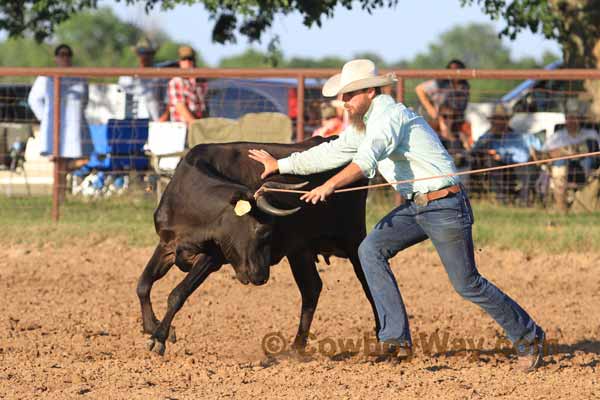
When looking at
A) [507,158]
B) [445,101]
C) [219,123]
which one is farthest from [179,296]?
[507,158]

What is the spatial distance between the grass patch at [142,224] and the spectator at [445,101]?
1.03 m

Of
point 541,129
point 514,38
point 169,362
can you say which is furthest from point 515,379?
point 514,38

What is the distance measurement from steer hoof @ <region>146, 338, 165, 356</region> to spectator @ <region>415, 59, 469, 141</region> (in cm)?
705

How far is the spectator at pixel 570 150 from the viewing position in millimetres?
13797

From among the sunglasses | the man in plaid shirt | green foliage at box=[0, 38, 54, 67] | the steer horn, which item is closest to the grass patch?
the man in plaid shirt

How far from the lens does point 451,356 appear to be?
25.7ft

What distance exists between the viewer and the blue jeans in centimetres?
686

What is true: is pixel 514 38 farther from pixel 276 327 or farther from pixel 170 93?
pixel 276 327

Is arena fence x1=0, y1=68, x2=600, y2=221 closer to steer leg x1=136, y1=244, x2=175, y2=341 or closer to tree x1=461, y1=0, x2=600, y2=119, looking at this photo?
tree x1=461, y1=0, x2=600, y2=119

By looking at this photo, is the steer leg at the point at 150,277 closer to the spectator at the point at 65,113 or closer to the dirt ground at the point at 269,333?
the dirt ground at the point at 269,333

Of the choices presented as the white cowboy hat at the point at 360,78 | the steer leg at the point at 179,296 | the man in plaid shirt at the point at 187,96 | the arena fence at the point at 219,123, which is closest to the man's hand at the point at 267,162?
the white cowboy hat at the point at 360,78

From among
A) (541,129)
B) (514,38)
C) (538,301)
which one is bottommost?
(538,301)

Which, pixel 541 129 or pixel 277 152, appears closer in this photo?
pixel 277 152

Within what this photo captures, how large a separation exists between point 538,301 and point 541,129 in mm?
4752
